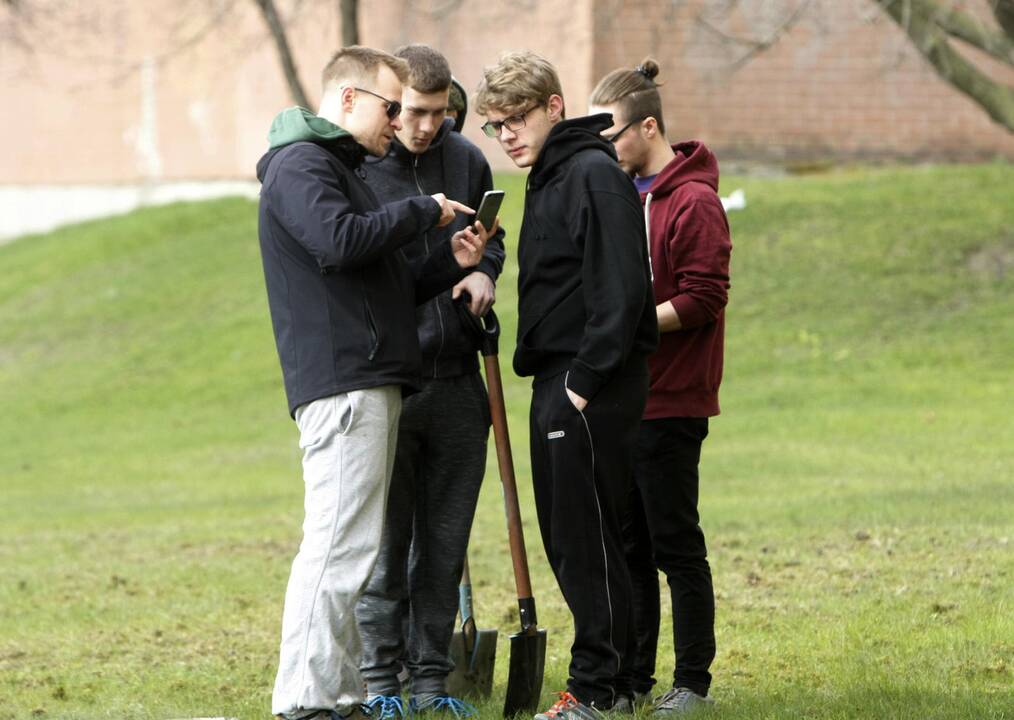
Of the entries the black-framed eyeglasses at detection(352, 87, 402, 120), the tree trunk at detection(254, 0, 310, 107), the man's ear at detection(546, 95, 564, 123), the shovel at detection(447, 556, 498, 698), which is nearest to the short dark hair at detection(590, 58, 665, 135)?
the man's ear at detection(546, 95, 564, 123)

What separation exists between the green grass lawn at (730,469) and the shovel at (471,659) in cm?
10

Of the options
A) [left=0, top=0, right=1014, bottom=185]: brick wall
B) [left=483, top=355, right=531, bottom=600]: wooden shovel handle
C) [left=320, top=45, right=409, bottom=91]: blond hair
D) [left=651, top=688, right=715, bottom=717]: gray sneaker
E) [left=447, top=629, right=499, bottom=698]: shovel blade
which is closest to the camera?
[left=320, top=45, right=409, bottom=91]: blond hair

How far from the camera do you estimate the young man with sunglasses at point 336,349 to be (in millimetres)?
4574

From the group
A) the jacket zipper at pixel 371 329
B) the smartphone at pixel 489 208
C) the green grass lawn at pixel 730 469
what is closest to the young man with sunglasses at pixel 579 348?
the smartphone at pixel 489 208

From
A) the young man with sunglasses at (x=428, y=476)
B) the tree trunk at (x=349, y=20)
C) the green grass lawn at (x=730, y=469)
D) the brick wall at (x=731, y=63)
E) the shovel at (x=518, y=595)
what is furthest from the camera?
the brick wall at (x=731, y=63)

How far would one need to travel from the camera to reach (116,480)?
13648 millimetres

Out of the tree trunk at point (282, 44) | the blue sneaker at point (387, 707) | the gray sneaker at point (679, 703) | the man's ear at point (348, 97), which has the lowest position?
the blue sneaker at point (387, 707)

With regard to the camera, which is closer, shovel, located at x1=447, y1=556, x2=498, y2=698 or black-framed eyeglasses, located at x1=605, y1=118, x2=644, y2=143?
black-framed eyeglasses, located at x1=605, y1=118, x2=644, y2=143

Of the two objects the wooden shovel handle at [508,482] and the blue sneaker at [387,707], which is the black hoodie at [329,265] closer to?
the wooden shovel handle at [508,482]

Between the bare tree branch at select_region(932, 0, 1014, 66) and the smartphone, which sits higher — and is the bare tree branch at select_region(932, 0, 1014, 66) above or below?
above

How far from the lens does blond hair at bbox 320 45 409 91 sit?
15.3 ft

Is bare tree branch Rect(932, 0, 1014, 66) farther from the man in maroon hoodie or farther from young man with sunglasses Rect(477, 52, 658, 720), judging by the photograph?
young man with sunglasses Rect(477, 52, 658, 720)

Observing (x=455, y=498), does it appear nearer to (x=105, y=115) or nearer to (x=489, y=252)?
(x=489, y=252)

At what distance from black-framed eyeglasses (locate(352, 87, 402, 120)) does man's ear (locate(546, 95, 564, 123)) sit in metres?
0.46
